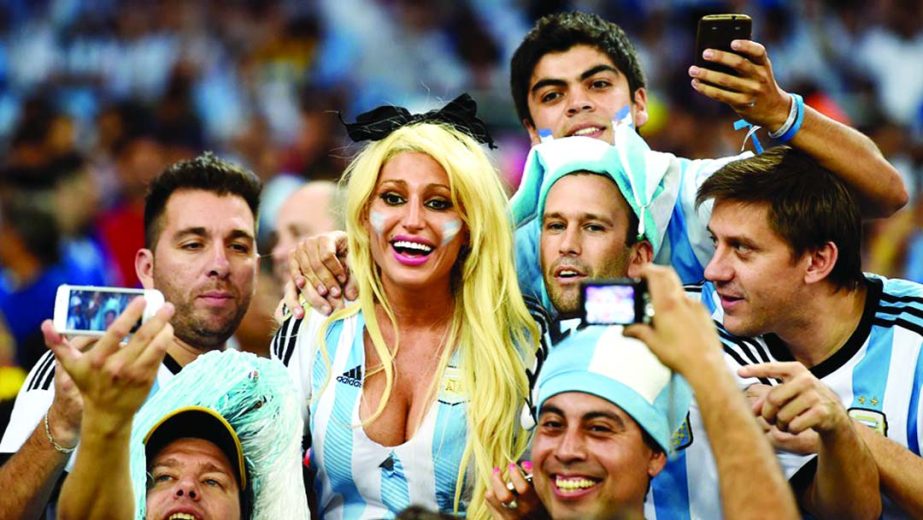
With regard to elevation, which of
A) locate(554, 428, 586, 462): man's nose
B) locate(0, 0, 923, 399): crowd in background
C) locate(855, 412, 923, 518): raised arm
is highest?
locate(0, 0, 923, 399): crowd in background

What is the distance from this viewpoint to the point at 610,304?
311 centimetres

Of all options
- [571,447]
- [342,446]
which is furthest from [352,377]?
[571,447]

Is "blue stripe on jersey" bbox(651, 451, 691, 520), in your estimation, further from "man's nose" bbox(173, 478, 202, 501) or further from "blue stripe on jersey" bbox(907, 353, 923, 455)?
"man's nose" bbox(173, 478, 202, 501)

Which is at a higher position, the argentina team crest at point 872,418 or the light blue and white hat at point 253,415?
the argentina team crest at point 872,418

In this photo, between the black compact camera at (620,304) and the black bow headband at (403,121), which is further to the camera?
the black bow headband at (403,121)

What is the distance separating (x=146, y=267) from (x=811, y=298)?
2.51 meters

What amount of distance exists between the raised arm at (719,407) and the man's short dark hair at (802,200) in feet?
4.40

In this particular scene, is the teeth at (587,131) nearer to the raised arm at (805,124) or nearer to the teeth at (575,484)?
the raised arm at (805,124)

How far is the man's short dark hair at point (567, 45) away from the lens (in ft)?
17.9

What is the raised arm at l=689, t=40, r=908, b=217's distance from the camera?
417 cm

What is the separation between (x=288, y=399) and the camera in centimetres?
416

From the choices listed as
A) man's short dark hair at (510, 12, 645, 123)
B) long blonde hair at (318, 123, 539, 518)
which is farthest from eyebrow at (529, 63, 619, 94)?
long blonde hair at (318, 123, 539, 518)

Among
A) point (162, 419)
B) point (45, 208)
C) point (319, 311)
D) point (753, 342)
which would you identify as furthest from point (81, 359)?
point (45, 208)

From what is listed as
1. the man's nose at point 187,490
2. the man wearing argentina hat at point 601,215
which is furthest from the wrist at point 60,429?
the man wearing argentina hat at point 601,215
